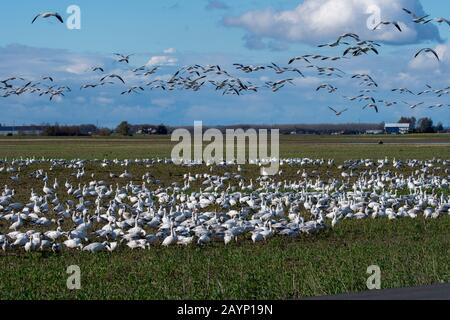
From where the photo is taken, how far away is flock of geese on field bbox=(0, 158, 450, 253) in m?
21.1

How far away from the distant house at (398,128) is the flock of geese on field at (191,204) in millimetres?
97135

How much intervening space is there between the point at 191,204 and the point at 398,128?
123 meters

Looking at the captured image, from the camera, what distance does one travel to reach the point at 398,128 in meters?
148

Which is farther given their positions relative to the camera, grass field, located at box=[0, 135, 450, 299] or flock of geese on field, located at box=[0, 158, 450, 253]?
flock of geese on field, located at box=[0, 158, 450, 253]

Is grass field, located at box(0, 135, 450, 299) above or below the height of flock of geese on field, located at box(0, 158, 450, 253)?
below

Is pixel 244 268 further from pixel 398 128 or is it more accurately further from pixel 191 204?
pixel 398 128

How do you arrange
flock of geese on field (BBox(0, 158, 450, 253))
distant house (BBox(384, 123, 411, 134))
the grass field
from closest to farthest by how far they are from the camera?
the grass field
flock of geese on field (BBox(0, 158, 450, 253))
distant house (BBox(384, 123, 411, 134))

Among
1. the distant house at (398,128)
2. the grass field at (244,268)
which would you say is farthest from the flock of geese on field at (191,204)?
the distant house at (398,128)

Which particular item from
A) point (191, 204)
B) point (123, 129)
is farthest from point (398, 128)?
point (191, 204)

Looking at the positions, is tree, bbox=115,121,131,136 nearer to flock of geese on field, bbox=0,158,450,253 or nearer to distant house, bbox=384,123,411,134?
distant house, bbox=384,123,411,134

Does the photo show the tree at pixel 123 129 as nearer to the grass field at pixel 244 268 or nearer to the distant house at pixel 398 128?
the distant house at pixel 398 128

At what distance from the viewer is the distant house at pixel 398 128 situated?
14425 centimetres

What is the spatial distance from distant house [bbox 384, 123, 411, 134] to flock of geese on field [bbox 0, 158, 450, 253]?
3824 inches

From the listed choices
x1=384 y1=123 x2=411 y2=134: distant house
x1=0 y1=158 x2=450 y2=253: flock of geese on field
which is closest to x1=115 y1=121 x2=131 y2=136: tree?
x1=384 y1=123 x2=411 y2=134: distant house
